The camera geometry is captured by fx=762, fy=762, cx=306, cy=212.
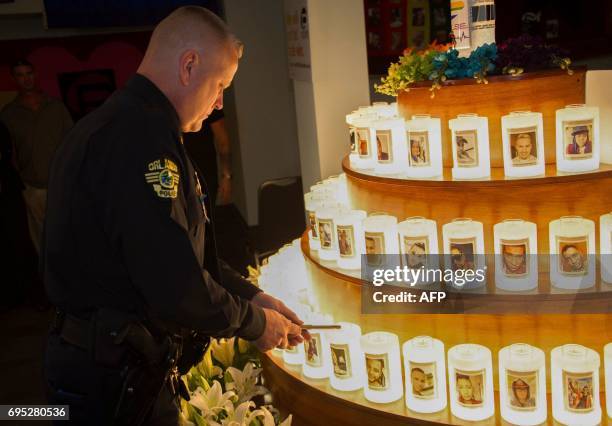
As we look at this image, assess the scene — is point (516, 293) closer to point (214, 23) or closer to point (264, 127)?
point (214, 23)

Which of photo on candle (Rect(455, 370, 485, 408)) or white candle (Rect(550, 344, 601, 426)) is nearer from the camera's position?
white candle (Rect(550, 344, 601, 426))

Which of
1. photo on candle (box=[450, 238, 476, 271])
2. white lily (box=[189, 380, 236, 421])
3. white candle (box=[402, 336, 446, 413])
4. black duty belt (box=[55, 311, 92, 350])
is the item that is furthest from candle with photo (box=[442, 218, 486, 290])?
black duty belt (box=[55, 311, 92, 350])

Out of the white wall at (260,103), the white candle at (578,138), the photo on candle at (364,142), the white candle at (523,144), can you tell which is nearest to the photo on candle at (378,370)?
the white candle at (523,144)

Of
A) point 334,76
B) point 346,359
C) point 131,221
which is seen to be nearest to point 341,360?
point 346,359

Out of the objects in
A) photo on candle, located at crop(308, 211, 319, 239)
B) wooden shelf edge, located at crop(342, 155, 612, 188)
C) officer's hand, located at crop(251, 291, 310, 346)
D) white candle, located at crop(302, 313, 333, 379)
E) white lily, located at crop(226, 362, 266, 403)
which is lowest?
white lily, located at crop(226, 362, 266, 403)

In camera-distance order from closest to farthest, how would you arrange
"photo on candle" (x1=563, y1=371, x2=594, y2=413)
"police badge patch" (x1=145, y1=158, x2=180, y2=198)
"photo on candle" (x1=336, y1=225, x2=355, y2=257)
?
"police badge patch" (x1=145, y1=158, x2=180, y2=198) < "photo on candle" (x1=563, y1=371, x2=594, y2=413) < "photo on candle" (x1=336, y1=225, x2=355, y2=257)

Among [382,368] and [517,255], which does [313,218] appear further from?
[517,255]

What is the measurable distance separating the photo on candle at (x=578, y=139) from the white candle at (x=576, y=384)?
68cm

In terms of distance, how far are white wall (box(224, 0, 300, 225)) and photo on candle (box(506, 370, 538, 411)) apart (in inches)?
205

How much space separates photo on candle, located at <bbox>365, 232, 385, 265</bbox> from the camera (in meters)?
2.76

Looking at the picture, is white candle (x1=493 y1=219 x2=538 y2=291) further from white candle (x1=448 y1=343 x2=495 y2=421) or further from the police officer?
the police officer

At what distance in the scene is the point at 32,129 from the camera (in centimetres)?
588

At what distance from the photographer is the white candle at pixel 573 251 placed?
2.36 m

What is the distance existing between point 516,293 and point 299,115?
2431 millimetres
